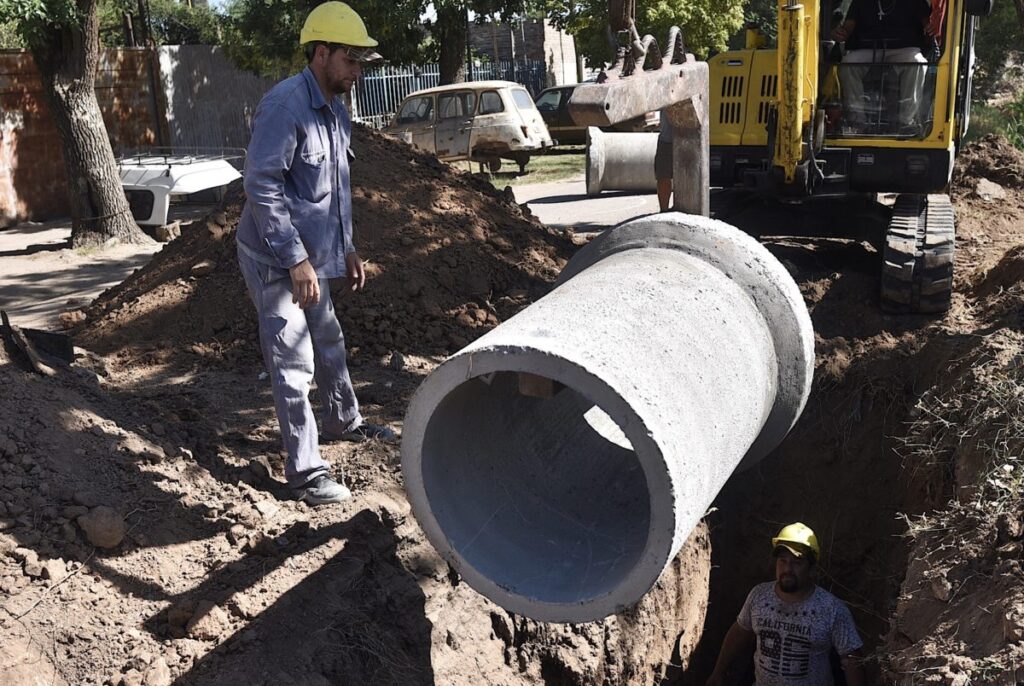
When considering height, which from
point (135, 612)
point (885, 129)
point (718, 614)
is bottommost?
point (718, 614)

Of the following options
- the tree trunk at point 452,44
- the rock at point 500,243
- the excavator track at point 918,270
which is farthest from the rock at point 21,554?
the tree trunk at point 452,44

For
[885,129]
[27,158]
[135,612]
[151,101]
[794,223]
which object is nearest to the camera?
[135,612]

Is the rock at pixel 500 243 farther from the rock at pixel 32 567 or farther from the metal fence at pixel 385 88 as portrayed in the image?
the metal fence at pixel 385 88

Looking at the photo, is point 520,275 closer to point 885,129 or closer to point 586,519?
point 885,129

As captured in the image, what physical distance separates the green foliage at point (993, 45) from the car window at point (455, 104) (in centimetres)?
1427

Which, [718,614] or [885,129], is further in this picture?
[885,129]

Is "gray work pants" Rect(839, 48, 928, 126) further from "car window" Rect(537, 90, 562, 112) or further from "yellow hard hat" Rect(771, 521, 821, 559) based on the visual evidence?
"car window" Rect(537, 90, 562, 112)

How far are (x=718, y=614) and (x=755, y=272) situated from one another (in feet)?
8.47

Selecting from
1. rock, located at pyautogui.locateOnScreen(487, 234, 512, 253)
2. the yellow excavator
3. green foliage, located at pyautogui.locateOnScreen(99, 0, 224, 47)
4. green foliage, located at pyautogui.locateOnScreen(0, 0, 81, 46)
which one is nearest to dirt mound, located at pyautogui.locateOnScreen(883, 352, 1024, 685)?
the yellow excavator

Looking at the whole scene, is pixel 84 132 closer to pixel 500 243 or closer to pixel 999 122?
pixel 500 243

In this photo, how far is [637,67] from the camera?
454 cm

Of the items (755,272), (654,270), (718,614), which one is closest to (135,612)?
(654,270)

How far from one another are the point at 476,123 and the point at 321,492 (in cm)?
Result: 1385

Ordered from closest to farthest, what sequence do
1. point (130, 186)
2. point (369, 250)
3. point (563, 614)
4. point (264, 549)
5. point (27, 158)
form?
point (563, 614) → point (264, 549) → point (369, 250) → point (130, 186) → point (27, 158)
